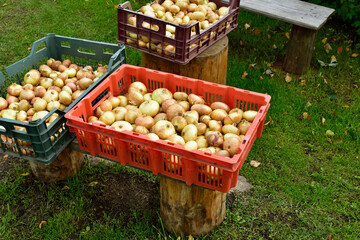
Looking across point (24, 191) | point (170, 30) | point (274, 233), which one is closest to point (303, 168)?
point (274, 233)

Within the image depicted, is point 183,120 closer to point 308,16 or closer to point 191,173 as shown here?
point 191,173

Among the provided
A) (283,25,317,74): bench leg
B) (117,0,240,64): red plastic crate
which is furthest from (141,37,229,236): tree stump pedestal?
Result: (283,25,317,74): bench leg

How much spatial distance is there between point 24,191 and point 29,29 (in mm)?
3611

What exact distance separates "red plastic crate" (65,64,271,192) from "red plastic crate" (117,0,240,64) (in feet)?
0.92

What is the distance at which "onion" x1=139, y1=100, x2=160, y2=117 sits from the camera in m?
2.89

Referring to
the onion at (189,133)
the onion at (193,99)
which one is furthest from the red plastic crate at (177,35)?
the onion at (189,133)

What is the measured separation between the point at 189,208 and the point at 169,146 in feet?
2.45

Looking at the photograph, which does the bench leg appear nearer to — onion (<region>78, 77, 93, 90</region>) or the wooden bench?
the wooden bench

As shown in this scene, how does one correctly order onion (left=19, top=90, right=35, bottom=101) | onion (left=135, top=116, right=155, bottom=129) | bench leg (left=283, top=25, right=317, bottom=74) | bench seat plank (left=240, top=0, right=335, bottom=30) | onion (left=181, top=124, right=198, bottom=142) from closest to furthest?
1. onion (left=181, top=124, right=198, bottom=142)
2. onion (left=135, top=116, right=155, bottom=129)
3. onion (left=19, top=90, right=35, bottom=101)
4. bench seat plank (left=240, top=0, right=335, bottom=30)
5. bench leg (left=283, top=25, right=317, bottom=74)

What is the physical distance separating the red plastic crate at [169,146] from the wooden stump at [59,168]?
2.25 ft

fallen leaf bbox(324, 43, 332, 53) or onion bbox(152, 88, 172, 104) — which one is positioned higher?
onion bbox(152, 88, 172, 104)

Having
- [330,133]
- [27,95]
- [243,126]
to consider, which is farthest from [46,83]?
[330,133]

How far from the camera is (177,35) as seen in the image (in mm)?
3127

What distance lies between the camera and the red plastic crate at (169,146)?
229 cm
